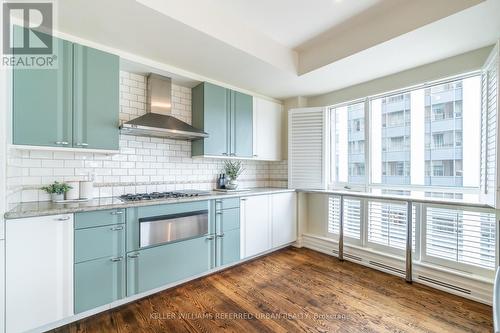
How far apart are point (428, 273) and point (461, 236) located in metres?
0.53

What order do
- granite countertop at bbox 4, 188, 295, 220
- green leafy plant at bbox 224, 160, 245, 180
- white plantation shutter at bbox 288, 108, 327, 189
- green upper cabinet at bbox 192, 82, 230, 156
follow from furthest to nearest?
white plantation shutter at bbox 288, 108, 327, 189
green leafy plant at bbox 224, 160, 245, 180
green upper cabinet at bbox 192, 82, 230, 156
granite countertop at bbox 4, 188, 295, 220

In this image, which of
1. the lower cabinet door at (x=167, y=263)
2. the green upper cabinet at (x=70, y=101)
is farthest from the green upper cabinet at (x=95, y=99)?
the lower cabinet door at (x=167, y=263)

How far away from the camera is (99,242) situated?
188 cm

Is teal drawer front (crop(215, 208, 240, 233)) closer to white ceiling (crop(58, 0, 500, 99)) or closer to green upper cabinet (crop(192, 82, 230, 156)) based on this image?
green upper cabinet (crop(192, 82, 230, 156))

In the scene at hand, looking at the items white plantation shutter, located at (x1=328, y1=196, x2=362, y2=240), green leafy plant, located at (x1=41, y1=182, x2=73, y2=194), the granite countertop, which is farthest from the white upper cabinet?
green leafy plant, located at (x1=41, y1=182, x2=73, y2=194)

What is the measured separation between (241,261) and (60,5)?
312cm

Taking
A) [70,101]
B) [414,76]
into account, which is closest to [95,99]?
[70,101]

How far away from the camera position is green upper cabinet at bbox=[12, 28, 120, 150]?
5.88 ft

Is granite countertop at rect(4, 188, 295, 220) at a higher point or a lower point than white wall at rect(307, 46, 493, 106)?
lower

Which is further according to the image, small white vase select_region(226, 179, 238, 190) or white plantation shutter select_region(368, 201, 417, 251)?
small white vase select_region(226, 179, 238, 190)

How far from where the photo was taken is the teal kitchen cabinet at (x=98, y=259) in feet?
5.87

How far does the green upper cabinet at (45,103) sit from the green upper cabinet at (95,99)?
2.0 inches

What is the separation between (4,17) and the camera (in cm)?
169

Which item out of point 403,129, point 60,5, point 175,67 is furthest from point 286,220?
point 60,5
